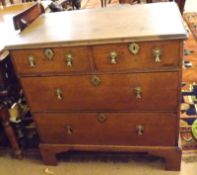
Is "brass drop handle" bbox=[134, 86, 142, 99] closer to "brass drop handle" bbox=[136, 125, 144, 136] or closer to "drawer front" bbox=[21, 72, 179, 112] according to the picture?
"drawer front" bbox=[21, 72, 179, 112]

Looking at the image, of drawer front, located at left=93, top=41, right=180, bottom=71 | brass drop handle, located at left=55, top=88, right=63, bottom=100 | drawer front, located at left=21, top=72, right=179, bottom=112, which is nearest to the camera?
drawer front, located at left=93, top=41, right=180, bottom=71

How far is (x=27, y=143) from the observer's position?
1.83m

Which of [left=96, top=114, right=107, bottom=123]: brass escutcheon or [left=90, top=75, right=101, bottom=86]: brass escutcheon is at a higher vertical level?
[left=90, top=75, right=101, bottom=86]: brass escutcheon

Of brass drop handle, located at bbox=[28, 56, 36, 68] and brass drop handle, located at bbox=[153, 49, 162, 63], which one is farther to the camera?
brass drop handle, located at bbox=[28, 56, 36, 68]

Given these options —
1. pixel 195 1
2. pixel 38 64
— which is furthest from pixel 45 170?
pixel 195 1

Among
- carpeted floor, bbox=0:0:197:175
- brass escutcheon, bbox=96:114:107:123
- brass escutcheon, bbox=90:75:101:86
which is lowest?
carpeted floor, bbox=0:0:197:175

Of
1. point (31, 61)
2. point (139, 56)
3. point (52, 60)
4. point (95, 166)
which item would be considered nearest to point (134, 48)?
point (139, 56)

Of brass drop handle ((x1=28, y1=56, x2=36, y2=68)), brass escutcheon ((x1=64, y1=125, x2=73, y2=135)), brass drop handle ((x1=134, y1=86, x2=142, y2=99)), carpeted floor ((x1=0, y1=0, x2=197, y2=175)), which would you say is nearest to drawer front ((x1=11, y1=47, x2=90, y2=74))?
brass drop handle ((x1=28, y1=56, x2=36, y2=68))

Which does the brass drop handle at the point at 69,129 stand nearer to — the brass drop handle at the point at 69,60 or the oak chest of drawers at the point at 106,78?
the oak chest of drawers at the point at 106,78

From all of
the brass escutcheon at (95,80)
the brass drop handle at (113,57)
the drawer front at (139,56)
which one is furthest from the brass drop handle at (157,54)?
the brass escutcheon at (95,80)

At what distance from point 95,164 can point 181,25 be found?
0.93 metres

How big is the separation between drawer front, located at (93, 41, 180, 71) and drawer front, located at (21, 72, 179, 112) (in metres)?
0.05

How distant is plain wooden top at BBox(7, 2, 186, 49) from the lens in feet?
3.83

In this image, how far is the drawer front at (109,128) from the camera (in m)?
1.40
